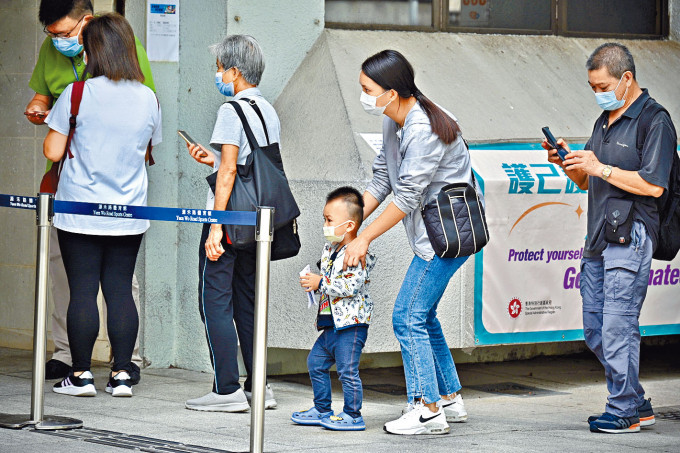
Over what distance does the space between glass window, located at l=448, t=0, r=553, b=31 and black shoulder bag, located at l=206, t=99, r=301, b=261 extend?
2.67 metres

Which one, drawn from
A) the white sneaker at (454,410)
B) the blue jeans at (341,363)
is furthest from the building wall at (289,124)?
the blue jeans at (341,363)

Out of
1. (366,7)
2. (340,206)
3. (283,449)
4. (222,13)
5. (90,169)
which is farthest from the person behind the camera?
(366,7)

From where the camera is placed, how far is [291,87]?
723cm

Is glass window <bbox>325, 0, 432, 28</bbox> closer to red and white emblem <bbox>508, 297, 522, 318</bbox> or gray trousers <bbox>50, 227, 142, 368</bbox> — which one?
red and white emblem <bbox>508, 297, 522, 318</bbox>

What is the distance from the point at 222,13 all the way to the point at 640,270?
2.88 m

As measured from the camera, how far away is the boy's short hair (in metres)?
5.61

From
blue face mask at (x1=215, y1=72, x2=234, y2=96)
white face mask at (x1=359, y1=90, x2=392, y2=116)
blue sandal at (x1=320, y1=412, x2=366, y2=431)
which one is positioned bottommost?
blue sandal at (x1=320, y1=412, x2=366, y2=431)

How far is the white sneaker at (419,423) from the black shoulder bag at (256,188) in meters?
1.01

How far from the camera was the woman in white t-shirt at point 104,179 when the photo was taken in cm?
603

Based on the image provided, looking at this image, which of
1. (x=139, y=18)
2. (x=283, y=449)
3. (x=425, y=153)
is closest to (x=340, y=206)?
(x=425, y=153)

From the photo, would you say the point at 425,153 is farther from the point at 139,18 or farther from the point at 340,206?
the point at 139,18

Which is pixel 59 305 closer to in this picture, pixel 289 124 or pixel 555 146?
pixel 289 124

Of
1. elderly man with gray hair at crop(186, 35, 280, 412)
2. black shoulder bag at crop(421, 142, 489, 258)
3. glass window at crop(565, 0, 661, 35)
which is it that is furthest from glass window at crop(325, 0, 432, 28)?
black shoulder bag at crop(421, 142, 489, 258)

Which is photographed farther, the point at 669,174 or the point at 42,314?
the point at 669,174
